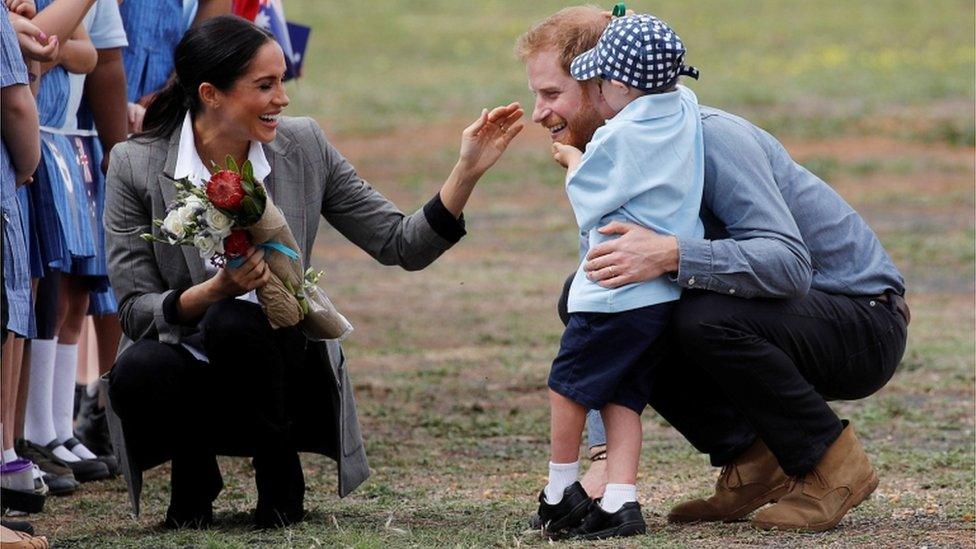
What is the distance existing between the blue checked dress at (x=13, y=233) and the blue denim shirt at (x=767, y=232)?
184cm

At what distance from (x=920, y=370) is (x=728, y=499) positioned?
3441 mm

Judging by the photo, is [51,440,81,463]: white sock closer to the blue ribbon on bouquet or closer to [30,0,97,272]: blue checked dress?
[30,0,97,272]: blue checked dress

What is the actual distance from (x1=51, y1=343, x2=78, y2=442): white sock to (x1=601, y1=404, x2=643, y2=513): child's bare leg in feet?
7.96

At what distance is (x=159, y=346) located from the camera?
4.54 metres

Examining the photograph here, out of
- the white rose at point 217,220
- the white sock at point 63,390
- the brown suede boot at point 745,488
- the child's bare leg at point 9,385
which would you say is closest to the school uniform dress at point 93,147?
the white sock at point 63,390

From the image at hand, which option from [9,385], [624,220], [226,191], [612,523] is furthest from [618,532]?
[9,385]

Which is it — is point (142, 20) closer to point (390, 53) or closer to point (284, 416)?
point (284, 416)

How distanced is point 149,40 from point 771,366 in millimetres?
2961

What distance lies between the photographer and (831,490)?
4.38 m

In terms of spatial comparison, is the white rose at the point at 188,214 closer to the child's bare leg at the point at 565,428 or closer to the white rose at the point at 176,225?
the white rose at the point at 176,225

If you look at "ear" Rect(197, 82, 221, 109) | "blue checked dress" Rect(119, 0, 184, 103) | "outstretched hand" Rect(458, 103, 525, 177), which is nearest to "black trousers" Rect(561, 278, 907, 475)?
"outstretched hand" Rect(458, 103, 525, 177)

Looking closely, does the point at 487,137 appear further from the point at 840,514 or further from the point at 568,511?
the point at 840,514

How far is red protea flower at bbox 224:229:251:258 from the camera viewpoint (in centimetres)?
434

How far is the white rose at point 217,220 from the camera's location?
4.26 metres
